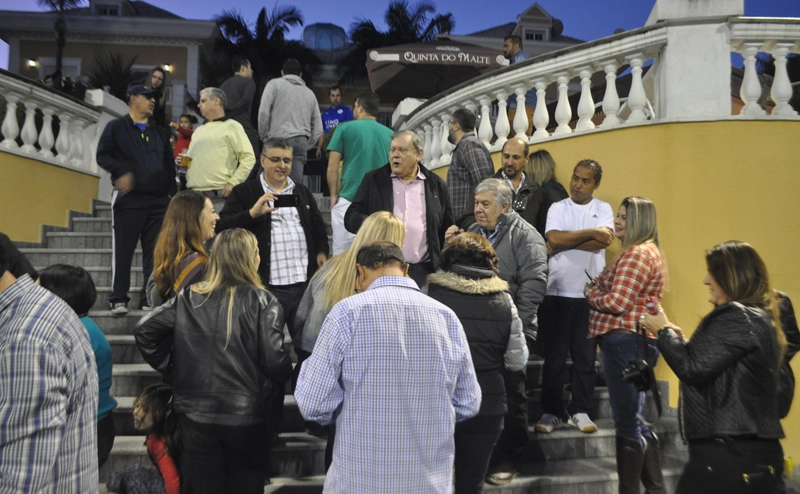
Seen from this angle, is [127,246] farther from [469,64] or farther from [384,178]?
[469,64]

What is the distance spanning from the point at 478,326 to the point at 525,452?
1.52m

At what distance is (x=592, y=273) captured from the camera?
5070 mm

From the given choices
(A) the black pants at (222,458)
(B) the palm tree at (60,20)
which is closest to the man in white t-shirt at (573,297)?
(A) the black pants at (222,458)

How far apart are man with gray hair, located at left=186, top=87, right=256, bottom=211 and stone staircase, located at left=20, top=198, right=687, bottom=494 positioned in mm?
1305

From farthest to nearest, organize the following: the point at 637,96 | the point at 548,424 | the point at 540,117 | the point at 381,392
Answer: the point at 540,117 < the point at 637,96 < the point at 548,424 < the point at 381,392

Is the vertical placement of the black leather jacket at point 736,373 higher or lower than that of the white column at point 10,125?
lower

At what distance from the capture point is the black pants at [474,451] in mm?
3592

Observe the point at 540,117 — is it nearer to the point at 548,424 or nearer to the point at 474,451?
the point at 548,424

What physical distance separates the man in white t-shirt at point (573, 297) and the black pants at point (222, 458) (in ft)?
7.08

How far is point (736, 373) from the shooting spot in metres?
2.75

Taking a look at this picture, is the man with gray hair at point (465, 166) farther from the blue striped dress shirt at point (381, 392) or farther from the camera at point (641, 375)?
the blue striped dress shirt at point (381, 392)

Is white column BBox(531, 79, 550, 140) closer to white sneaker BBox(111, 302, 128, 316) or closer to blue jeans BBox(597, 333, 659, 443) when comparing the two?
blue jeans BBox(597, 333, 659, 443)

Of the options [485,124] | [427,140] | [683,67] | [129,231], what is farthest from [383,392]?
[427,140]

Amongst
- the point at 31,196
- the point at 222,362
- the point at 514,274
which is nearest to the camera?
the point at 222,362
